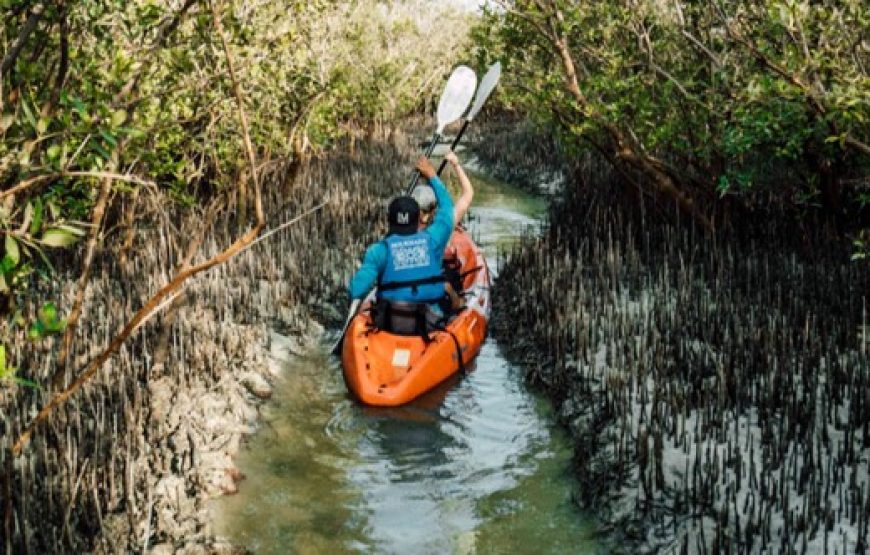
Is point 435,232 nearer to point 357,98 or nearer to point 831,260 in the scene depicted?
point 831,260

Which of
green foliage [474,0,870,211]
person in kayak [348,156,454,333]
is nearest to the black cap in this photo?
person in kayak [348,156,454,333]

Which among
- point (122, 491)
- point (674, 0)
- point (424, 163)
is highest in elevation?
point (674, 0)

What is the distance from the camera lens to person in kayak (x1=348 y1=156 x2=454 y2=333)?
6.16m

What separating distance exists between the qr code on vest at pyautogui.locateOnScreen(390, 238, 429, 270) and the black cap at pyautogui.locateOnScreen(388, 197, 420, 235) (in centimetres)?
9

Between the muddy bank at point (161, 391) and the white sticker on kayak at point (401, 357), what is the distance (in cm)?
90

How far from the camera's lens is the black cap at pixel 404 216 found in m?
6.13

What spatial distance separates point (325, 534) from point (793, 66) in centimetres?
390

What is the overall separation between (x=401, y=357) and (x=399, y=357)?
14 millimetres

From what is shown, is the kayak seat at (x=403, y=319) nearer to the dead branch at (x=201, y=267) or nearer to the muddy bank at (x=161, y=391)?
the muddy bank at (x=161, y=391)

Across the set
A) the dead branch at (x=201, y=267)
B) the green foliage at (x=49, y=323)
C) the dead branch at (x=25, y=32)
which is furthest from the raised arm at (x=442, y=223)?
the green foliage at (x=49, y=323)

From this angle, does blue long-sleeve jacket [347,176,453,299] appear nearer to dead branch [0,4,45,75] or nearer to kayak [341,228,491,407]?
kayak [341,228,491,407]

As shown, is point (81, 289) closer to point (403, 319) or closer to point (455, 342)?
point (403, 319)

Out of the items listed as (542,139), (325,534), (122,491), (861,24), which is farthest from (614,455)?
(542,139)

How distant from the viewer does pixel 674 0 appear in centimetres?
→ 629
